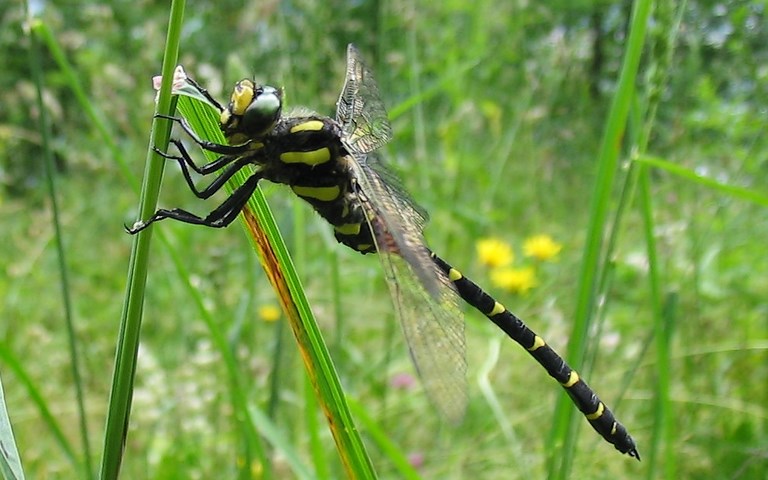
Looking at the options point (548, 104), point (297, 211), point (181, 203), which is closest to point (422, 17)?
point (548, 104)

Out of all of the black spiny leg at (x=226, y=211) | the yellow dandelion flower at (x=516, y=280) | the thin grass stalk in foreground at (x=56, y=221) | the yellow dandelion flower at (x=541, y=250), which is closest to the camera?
the black spiny leg at (x=226, y=211)

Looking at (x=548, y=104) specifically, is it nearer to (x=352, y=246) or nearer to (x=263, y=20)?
(x=263, y=20)

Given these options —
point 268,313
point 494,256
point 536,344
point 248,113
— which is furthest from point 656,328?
point 494,256

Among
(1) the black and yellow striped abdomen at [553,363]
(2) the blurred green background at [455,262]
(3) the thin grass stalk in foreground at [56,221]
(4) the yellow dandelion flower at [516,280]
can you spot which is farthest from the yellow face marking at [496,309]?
(4) the yellow dandelion flower at [516,280]

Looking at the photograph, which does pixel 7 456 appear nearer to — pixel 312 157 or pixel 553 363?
pixel 312 157

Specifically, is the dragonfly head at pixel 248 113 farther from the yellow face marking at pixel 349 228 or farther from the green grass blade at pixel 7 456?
the green grass blade at pixel 7 456

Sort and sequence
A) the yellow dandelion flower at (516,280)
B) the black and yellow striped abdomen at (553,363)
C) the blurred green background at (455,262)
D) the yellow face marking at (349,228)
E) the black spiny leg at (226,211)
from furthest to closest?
the yellow dandelion flower at (516,280)
the blurred green background at (455,262)
the yellow face marking at (349,228)
the black and yellow striped abdomen at (553,363)
the black spiny leg at (226,211)

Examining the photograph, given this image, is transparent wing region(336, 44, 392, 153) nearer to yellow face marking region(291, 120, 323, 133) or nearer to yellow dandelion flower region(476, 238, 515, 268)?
yellow face marking region(291, 120, 323, 133)
